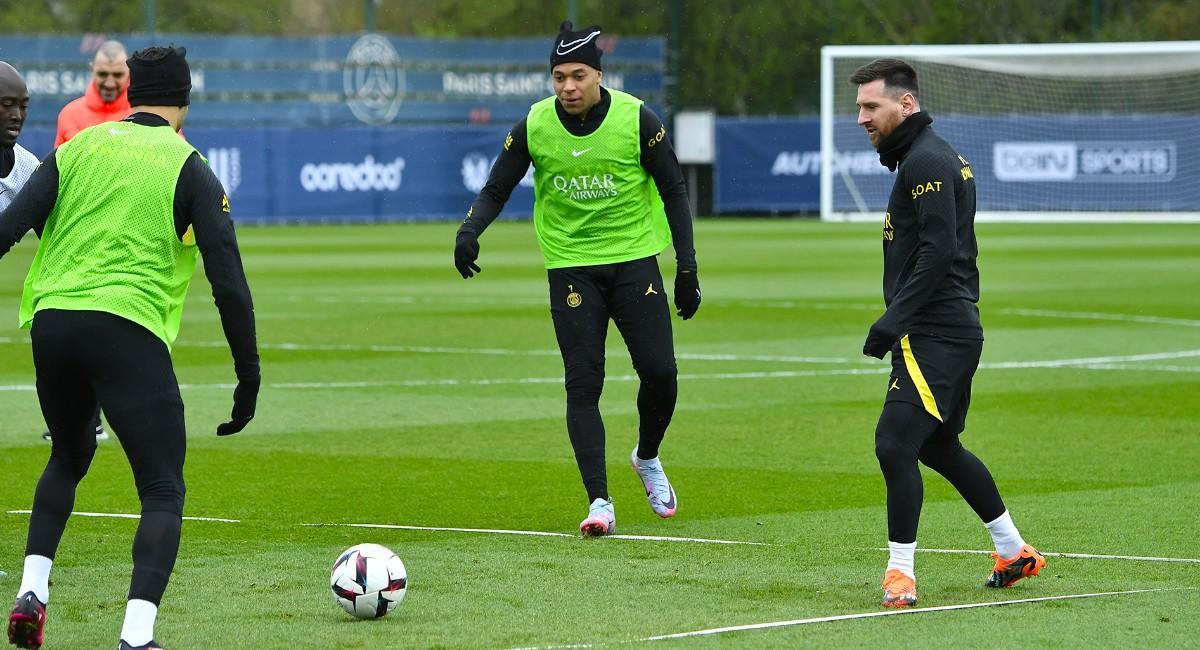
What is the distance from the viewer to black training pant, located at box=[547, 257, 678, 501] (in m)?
8.50

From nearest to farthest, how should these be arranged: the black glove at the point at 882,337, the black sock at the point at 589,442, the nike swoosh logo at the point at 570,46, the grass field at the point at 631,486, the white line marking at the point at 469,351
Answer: the grass field at the point at 631,486, the black glove at the point at 882,337, the nike swoosh logo at the point at 570,46, the black sock at the point at 589,442, the white line marking at the point at 469,351

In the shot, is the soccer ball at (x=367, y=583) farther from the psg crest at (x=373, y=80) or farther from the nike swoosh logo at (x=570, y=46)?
the psg crest at (x=373, y=80)

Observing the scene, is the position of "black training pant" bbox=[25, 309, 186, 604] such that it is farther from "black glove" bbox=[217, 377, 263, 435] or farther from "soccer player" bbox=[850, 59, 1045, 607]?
"soccer player" bbox=[850, 59, 1045, 607]

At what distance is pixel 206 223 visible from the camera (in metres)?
5.84

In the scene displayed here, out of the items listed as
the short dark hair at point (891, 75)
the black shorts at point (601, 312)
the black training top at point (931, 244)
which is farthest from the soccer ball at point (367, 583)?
the short dark hair at point (891, 75)

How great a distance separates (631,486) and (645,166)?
1.94 meters

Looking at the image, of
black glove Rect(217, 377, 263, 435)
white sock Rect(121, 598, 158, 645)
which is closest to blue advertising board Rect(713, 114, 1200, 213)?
black glove Rect(217, 377, 263, 435)

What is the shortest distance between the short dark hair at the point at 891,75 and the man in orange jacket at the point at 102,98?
5.33 meters

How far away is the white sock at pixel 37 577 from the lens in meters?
6.04

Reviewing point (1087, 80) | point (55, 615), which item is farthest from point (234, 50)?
point (55, 615)

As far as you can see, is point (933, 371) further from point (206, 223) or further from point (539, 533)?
point (206, 223)

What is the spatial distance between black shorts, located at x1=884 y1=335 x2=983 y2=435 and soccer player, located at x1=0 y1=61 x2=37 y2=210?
3.27 meters

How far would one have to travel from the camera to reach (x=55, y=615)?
6566 millimetres

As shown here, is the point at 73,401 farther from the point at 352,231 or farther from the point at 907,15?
the point at 907,15
